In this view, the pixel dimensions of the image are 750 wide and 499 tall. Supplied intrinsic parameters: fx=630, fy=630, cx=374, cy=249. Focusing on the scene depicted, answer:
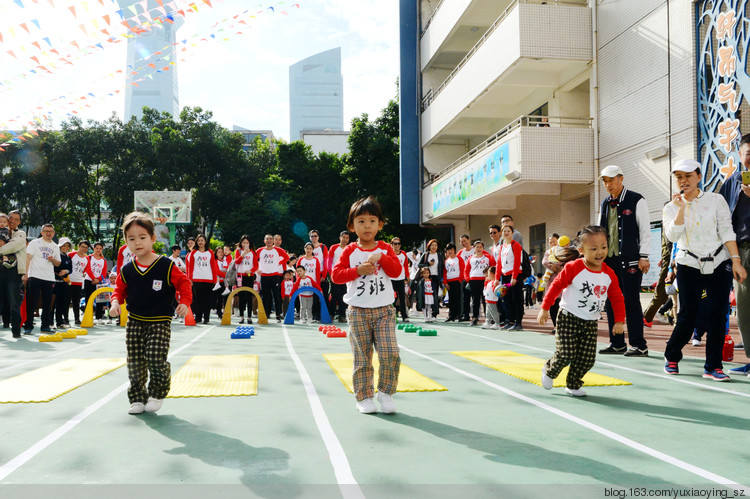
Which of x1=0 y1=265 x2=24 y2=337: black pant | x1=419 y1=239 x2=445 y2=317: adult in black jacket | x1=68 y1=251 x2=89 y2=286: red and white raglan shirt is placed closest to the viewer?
x1=0 y1=265 x2=24 y2=337: black pant

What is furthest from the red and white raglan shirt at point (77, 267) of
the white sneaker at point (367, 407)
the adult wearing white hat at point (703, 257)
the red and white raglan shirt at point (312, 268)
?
the adult wearing white hat at point (703, 257)

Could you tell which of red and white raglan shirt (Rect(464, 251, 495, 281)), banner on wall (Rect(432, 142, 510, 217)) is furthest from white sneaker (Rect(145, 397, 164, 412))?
banner on wall (Rect(432, 142, 510, 217))

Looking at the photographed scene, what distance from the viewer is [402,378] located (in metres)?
6.54

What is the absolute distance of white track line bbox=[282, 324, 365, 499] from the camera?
10.1ft

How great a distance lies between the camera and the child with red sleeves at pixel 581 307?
5.39 metres

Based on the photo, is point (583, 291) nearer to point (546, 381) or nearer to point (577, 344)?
point (577, 344)

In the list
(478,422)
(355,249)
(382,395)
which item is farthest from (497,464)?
(355,249)

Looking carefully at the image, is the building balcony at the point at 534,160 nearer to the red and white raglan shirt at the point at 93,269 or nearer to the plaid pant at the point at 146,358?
the red and white raglan shirt at the point at 93,269

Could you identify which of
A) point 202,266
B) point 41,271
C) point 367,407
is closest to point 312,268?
point 202,266

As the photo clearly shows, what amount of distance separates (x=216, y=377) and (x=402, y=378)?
6.38 feet

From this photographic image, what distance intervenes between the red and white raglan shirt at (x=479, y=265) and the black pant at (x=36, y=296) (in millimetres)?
8891

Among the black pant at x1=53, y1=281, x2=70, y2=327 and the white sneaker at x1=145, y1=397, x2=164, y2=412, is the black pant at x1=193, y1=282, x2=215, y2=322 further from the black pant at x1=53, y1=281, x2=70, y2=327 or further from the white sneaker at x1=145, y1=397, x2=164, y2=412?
the white sneaker at x1=145, y1=397, x2=164, y2=412

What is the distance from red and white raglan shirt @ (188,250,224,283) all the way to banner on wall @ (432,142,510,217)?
30.3 ft

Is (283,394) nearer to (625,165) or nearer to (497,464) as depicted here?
(497,464)
